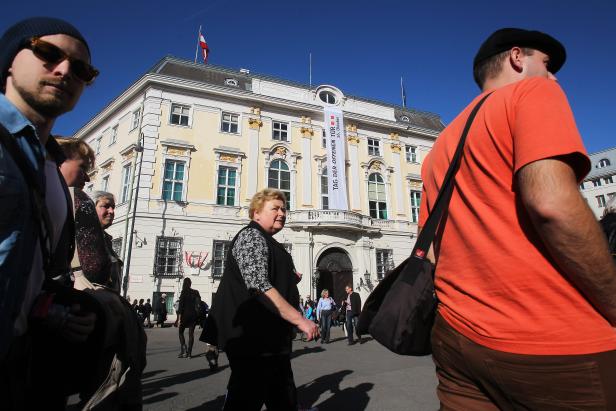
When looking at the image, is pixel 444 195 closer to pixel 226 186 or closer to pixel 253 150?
pixel 226 186

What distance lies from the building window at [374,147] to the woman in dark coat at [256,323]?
23.7 meters

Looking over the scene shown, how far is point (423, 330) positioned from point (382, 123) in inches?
1025

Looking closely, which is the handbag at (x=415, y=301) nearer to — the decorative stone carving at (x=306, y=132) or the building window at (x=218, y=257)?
the building window at (x=218, y=257)

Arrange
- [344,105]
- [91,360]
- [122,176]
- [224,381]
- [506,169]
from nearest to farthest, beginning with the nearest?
[91,360], [506,169], [224,381], [122,176], [344,105]

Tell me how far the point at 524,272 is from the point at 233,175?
20.9 m

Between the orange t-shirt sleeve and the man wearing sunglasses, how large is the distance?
156 cm

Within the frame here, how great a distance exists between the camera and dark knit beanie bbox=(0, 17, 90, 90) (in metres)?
1.18

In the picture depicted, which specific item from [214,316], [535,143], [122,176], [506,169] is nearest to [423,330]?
[506,169]

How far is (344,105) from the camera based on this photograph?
2595cm

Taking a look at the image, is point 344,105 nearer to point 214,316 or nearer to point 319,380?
point 319,380

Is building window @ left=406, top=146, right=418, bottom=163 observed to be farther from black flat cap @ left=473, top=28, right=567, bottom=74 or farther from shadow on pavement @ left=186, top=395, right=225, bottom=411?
black flat cap @ left=473, top=28, right=567, bottom=74

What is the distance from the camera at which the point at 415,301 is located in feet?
4.78

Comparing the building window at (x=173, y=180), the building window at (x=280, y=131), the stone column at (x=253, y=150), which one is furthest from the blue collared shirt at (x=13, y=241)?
the building window at (x=280, y=131)

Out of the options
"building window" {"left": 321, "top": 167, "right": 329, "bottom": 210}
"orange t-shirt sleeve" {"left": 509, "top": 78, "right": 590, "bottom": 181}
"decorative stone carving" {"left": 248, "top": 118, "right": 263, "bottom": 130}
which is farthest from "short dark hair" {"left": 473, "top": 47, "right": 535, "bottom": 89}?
"decorative stone carving" {"left": 248, "top": 118, "right": 263, "bottom": 130}
